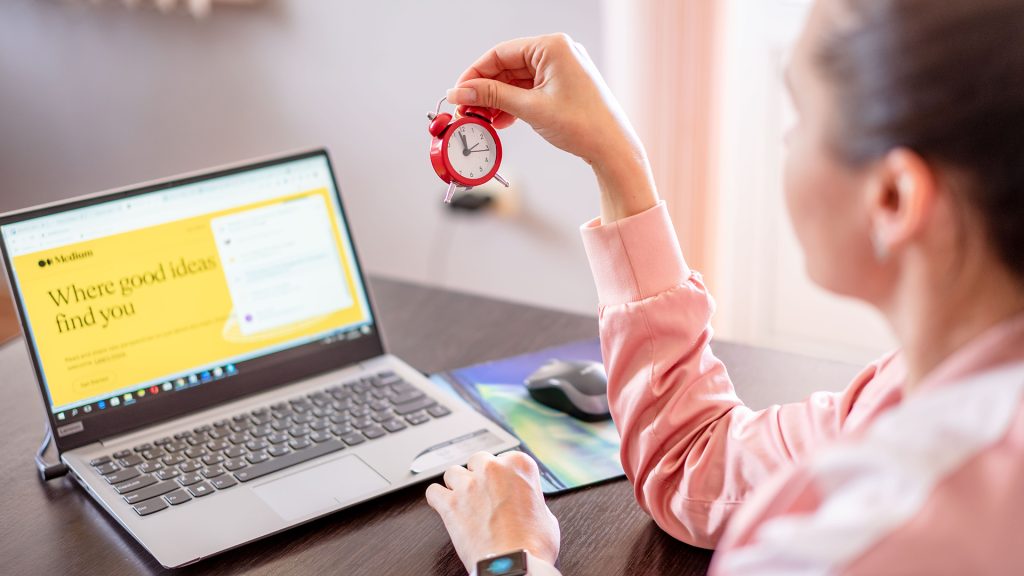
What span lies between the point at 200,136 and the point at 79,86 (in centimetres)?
47

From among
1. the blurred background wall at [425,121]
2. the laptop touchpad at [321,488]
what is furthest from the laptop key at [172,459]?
the blurred background wall at [425,121]

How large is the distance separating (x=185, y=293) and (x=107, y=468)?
8.5 inches

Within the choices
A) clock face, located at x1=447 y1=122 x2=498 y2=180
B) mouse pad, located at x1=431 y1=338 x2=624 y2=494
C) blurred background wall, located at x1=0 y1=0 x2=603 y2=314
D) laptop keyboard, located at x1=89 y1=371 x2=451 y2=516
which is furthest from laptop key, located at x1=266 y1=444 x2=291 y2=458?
blurred background wall, located at x1=0 y1=0 x2=603 y2=314

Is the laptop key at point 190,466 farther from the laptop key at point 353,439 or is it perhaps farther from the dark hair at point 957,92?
the dark hair at point 957,92

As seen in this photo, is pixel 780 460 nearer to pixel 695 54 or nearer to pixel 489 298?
pixel 489 298

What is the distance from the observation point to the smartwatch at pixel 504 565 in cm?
84

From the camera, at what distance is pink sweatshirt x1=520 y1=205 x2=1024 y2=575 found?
1.86ft

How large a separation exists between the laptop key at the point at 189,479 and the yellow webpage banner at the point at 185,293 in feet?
0.52

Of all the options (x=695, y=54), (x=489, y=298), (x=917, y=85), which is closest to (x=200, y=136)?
(x=695, y=54)

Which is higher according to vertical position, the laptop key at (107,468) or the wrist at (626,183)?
the wrist at (626,183)

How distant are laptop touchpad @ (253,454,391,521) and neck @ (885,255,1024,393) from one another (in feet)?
1.74

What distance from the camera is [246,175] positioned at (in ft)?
3.93

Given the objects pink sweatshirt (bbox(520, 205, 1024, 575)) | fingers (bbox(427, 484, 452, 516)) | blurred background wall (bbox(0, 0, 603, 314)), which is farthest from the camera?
blurred background wall (bbox(0, 0, 603, 314))

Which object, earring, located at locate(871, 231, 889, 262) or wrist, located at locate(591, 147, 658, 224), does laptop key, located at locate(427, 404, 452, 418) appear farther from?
earring, located at locate(871, 231, 889, 262)
